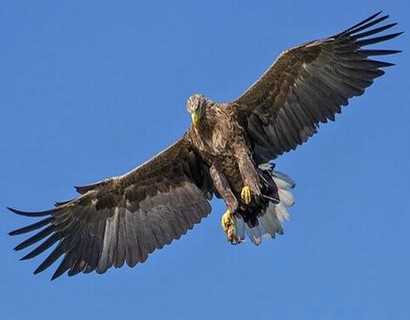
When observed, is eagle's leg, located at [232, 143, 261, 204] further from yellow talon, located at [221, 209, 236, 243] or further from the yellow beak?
the yellow beak

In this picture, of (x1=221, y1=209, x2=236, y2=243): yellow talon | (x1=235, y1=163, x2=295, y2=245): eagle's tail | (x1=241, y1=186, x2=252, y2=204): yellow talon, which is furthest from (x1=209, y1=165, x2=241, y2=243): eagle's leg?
(x1=235, y1=163, x2=295, y2=245): eagle's tail

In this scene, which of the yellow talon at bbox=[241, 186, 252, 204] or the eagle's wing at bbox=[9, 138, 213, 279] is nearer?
the yellow talon at bbox=[241, 186, 252, 204]

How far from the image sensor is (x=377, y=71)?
2053 centimetres

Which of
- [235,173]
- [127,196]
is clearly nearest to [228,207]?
[235,173]

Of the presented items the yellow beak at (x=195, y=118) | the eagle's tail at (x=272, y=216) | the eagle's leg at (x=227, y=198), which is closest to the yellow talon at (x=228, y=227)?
the eagle's leg at (x=227, y=198)

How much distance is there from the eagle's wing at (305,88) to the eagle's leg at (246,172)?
1.59ft

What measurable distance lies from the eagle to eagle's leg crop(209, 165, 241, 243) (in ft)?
0.04

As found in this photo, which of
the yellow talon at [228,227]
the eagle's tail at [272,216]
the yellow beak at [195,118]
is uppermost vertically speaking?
the yellow beak at [195,118]

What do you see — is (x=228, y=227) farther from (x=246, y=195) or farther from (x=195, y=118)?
(x=195, y=118)

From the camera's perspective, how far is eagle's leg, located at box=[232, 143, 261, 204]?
20391 mm

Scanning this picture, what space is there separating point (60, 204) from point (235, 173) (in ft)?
8.72

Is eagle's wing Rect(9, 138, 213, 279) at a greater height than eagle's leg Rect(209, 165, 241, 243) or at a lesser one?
greater

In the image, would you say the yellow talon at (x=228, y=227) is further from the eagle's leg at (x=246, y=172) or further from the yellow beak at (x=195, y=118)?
the yellow beak at (x=195, y=118)

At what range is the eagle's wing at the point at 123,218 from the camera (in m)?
21.6
